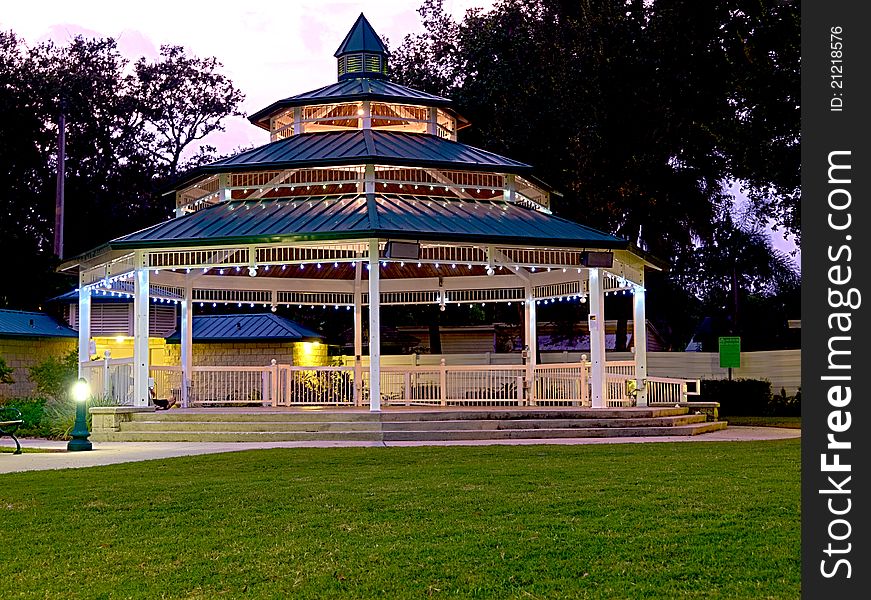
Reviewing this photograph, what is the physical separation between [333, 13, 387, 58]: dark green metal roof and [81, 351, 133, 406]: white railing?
10.4 m

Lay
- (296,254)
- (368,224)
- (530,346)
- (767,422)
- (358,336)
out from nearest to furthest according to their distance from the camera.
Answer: (368,224) < (296,254) < (530,346) < (358,336) < (767,422)

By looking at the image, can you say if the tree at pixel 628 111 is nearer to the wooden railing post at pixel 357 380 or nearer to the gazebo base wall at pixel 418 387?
the gazebo base wall at pixel 418 387

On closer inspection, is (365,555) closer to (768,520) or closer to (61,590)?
(61,590)

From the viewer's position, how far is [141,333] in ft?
74.3

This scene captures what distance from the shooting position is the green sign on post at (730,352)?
32.6m

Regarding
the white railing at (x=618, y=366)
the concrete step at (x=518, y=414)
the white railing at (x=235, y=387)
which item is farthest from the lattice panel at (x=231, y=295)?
the white railing at (x=618, y=366)

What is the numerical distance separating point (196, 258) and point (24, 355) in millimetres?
14351

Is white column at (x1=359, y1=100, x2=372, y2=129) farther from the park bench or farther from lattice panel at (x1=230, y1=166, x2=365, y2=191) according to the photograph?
the park bench

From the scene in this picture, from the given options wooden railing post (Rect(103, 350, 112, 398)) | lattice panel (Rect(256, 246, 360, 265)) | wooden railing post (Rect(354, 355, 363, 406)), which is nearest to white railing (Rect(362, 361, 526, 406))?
wooden railing post (Rect(354, 355, 363, 406))

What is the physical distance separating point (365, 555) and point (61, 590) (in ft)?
7.49

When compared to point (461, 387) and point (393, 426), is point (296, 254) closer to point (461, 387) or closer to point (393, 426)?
point (393, 426)

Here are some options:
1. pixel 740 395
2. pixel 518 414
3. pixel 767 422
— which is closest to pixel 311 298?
pixel 518 414

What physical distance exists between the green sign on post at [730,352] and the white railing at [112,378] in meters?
17.0

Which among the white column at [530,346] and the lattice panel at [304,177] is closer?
the lattice panel at [304,177]
